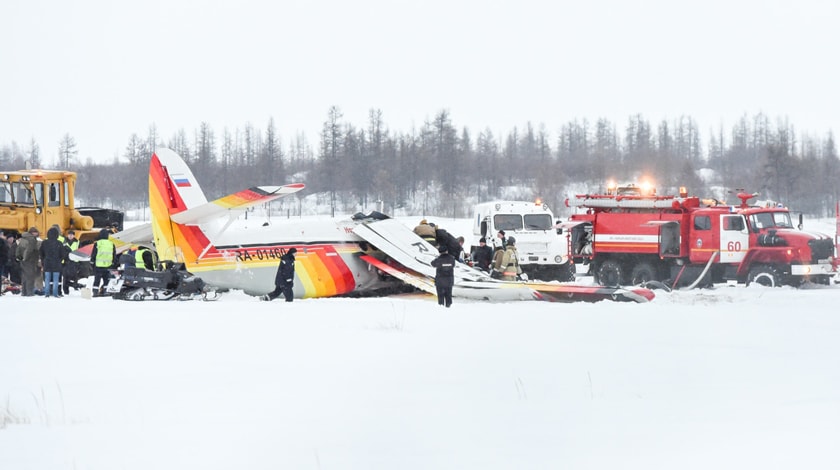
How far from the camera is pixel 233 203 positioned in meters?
16.7

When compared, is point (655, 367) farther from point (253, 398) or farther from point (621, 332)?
point (253, 398)

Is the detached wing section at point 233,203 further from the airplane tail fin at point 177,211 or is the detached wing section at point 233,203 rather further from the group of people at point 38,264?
the group of people at point 38,264

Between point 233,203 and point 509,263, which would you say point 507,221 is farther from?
point 233,203

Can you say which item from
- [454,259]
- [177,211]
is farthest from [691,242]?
[177,211]

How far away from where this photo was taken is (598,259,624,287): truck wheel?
2402 centimetres

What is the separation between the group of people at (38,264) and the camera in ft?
57.2

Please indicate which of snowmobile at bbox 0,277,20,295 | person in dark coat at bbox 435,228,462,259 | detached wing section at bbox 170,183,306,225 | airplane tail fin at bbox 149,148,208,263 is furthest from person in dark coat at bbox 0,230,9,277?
person in dark coat at bbox 435,228,462,259

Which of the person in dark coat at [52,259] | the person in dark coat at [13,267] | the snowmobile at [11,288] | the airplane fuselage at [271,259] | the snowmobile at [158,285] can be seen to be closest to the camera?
the snowmobile at [158,285]

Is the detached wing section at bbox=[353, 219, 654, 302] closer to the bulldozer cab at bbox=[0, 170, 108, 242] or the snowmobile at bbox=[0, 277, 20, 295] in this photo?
the snowmobile at bbox=[0, 277, 20, 295]

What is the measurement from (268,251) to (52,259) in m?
4.21

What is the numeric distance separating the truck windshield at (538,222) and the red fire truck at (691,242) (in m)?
0.72

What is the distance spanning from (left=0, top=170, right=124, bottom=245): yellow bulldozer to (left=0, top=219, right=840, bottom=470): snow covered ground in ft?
39.8

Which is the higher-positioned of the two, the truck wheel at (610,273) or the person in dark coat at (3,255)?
the person in dark coat at (3,255)

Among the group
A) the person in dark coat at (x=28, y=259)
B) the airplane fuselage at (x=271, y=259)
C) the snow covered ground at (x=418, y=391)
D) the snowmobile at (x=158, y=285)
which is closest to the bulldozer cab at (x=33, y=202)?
the person in dark coat at (x=28, y=259)
